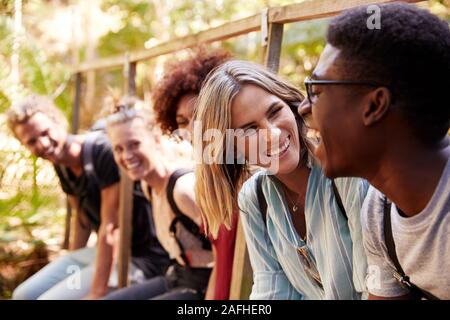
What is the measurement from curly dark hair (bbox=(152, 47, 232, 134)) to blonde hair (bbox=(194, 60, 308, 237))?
0.78 metres

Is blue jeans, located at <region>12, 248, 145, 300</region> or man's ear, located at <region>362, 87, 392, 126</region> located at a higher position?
man's ear, located at <region>362, 87, 392, 126</region>

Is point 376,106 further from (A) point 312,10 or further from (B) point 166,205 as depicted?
(B) point 166,205

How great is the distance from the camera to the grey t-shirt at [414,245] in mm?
1299

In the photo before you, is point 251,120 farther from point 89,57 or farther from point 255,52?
point 89,57

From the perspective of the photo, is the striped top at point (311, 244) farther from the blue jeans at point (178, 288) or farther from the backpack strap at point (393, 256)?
the blue jeans at point (178, 288)

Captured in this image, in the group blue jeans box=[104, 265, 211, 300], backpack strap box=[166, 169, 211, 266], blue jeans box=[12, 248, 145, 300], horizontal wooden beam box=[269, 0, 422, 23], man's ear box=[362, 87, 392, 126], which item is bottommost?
blue jeans box=[12, 248, 145, 300]

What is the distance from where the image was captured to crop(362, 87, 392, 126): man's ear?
129 centimetres

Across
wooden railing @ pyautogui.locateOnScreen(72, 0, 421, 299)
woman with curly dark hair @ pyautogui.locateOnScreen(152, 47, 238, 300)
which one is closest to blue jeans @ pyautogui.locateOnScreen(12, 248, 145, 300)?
wooden railing @ pyautogui.locateOnScreen(72, 0, 421, 299)

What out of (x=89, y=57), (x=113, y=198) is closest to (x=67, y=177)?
(x=113, y=198)

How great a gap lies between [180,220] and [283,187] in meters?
0.94

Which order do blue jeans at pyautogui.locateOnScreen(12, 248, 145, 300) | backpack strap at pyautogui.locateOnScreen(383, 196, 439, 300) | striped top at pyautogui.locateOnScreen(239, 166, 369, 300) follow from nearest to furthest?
backpack strap at pyautogui.locateOnScreen(383, 196, 439, 300), striped top at pyautogui.locateOnScreen(239, 166, 369, 300), blue jeans at pyautogui.locateOnScreen(12, 248, 145, 300)

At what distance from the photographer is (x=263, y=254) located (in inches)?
82.1

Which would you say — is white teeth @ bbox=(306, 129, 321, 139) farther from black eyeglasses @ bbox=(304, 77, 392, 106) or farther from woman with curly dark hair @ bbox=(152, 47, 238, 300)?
woman with curly dark hair @ bbox=(152, 47, 238, 300)

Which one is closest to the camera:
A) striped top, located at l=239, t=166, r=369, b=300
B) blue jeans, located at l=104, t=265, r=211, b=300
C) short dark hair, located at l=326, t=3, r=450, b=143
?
short dark hair, located at l=326, t=3, r=450, b=143
